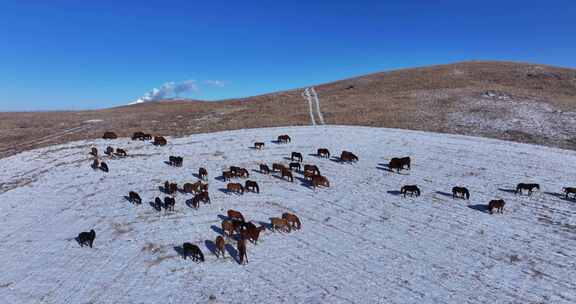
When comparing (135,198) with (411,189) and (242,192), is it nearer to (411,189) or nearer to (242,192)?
(242,192)

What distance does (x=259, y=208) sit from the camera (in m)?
17.9

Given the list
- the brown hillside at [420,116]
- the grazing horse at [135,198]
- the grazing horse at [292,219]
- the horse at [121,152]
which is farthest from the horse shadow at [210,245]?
the brown hillside at [420,116]

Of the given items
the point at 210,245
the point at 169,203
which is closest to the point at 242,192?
the point at 169,203

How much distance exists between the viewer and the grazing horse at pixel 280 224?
15305 millimetres

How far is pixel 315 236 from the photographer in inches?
592

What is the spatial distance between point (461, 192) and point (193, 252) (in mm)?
15054

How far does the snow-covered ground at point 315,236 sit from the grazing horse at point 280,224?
25.6 inches

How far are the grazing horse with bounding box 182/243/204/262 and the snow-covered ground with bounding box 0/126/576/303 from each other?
1.55 feet

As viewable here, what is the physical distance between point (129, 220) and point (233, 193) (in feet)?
19.6

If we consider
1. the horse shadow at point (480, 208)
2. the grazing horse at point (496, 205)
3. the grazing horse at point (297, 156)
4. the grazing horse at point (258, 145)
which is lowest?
the horse shadow at point (480, 208)

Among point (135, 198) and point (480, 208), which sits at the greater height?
point (135, 198)

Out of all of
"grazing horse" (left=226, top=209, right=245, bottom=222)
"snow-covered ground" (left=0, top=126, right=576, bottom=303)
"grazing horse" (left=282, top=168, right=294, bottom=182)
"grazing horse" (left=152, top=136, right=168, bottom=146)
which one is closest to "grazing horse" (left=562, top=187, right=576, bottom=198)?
"snow-covered ground" (left=0, top=126, right=576, bottom=303)

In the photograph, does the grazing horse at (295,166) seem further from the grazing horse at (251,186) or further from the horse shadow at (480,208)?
the horse shadow at (480,208)

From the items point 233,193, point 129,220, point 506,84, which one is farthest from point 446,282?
point 506,84
